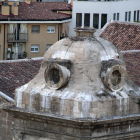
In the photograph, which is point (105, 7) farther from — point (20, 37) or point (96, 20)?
point (20, 37)

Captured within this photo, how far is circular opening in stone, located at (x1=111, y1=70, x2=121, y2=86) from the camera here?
21375 millimetres

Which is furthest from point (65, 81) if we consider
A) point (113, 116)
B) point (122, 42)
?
point (122, 42)

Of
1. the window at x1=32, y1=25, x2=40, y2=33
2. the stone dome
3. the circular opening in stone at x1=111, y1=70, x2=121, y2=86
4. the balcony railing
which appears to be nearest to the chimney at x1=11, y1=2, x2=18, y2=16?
the balcony railing

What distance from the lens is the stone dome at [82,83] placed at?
67.7 feet

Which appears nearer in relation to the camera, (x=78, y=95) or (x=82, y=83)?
(x=78, y=95)

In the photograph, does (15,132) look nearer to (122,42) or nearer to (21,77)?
(21,77)

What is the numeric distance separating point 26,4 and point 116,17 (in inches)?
502

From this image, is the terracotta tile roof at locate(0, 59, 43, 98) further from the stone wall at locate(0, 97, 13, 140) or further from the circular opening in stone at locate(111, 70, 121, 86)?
the circular opening in stone at locate(111, 70, 121, 86)

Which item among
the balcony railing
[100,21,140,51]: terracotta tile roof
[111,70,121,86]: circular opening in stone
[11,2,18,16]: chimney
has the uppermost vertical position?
[11,2,18,16]: chimney

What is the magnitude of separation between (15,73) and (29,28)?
4075 cm

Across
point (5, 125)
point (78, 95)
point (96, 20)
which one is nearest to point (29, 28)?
point (96, 20)

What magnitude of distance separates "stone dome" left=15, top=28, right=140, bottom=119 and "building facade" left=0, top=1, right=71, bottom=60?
54516 millimetres

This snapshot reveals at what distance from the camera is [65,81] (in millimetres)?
21016

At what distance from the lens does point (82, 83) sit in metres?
20.9
